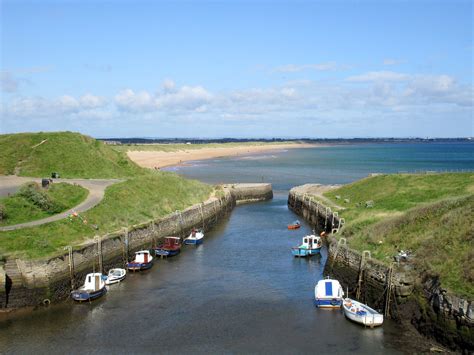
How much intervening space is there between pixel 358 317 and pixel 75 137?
6519 cm

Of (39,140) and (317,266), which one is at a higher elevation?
(39,140)

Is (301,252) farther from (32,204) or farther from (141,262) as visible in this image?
(32,204)

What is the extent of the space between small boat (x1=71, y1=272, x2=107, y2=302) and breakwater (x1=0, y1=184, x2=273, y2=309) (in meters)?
1.17

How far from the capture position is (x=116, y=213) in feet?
188

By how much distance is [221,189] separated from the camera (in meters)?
93.0

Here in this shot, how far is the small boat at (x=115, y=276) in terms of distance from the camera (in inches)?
1778

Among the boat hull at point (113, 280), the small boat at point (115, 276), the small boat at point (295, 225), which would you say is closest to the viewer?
the boat hull at point (113, 280)

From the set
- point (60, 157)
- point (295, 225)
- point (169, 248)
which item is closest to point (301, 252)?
point (169, 248)

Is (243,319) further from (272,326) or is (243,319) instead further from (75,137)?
(75,137)

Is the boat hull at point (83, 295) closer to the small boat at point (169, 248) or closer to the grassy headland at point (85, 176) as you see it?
the grassy headland at point (85, 176)

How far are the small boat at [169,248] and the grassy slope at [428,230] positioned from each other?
18.0 m

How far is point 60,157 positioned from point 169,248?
1289 inches

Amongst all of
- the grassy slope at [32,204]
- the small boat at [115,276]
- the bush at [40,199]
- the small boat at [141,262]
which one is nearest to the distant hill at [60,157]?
the grassy slope at [32,204]

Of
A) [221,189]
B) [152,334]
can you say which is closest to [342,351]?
[152,334]
